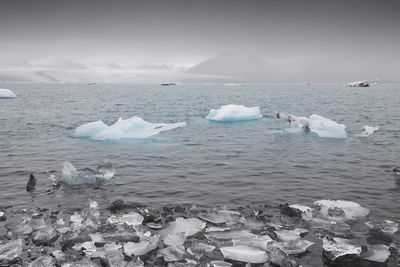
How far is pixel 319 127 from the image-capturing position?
74.6 ft

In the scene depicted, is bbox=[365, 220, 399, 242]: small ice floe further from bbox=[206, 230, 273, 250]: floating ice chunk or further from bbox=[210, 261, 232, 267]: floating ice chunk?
bbox=[210, 261, 232, 267]: floating ice chunk

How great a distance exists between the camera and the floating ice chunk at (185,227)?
Result: 8222 mm

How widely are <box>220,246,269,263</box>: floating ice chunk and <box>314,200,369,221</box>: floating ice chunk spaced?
2832 millimetres

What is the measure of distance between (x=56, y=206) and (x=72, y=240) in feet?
8.71

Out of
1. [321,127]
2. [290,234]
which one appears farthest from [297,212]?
[321,127]

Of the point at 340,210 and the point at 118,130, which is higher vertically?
the point at 118,130

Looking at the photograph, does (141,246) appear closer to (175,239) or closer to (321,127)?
(175,239)

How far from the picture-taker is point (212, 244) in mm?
7719

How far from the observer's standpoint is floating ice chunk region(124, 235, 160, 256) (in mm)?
7251

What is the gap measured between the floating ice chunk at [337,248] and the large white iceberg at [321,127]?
50.2 feet

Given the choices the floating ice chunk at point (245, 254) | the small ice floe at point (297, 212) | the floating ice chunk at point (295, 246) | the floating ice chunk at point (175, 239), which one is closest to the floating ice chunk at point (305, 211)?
the small ice floe at point (297, 212)

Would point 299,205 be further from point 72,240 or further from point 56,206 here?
point 56,206

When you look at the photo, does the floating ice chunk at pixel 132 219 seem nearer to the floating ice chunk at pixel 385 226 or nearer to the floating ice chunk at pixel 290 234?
the floating ice chunk at pixel 290 234

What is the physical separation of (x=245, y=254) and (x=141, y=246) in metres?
2.18
